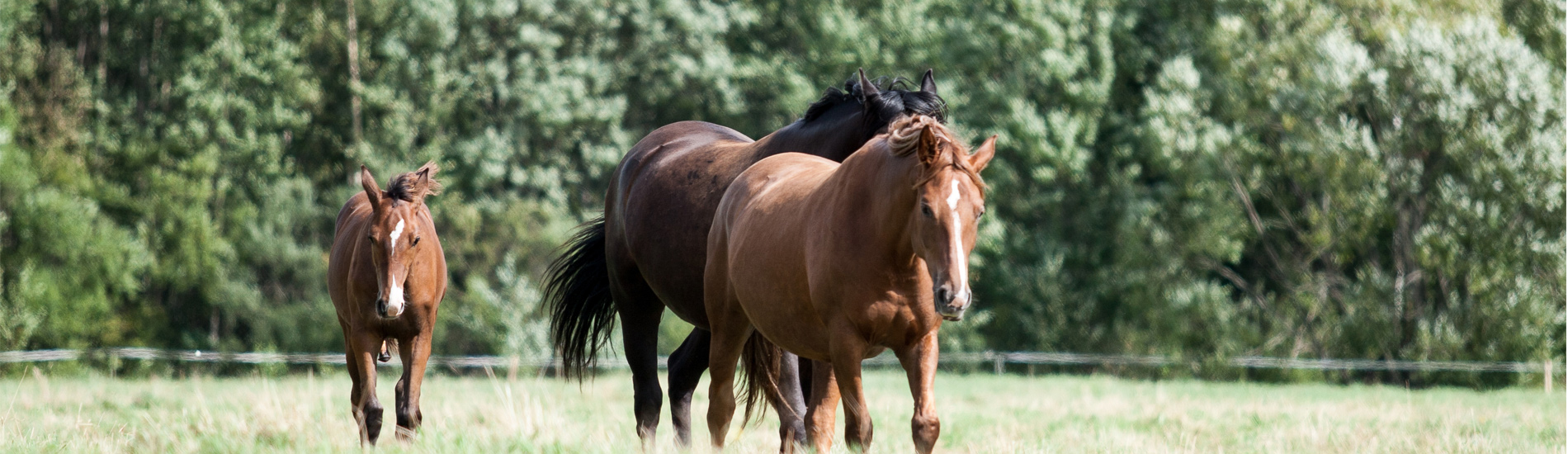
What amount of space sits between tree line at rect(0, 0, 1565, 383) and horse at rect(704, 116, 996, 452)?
17.3 metres

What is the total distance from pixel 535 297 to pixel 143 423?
17.0 meters

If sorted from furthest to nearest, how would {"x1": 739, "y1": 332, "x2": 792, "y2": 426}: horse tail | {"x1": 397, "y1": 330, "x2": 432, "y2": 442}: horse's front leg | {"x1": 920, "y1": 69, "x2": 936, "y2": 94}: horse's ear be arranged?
1. {"x1": 397, "y1": 330, "x2": 432, "y2": 442}: horse's front leg
2. {"x1": 920, "y1": 69, "x2": 936, "y2": 94}: horse's ear
3. {"x1": 739, "y1": 332, "x2": 792, "y2": 426}: horse tail

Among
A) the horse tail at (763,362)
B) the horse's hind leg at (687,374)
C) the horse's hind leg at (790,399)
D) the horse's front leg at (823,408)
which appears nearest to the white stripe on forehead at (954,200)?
the horse's front leg at (823,408)

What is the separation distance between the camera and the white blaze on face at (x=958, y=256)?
12.2 feet

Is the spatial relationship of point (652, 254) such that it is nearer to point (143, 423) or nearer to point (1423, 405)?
point (143, 423)

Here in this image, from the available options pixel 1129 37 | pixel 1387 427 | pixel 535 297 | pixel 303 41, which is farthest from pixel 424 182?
pixel 1129 37

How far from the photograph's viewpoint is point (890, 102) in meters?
5.52

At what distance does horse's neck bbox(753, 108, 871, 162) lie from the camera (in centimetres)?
587

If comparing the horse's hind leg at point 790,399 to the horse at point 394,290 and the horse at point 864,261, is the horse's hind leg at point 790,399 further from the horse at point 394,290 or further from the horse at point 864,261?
the horse at point 394,290

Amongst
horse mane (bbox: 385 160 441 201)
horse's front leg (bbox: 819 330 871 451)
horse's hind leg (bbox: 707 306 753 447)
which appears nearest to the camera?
horse's front leg (bbox: 819 330 871 451)

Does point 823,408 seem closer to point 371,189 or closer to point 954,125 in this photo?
point 371,189

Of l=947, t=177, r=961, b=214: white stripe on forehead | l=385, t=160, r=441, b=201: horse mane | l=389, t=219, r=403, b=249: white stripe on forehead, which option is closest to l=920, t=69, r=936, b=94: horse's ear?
l=947, t=177, r=961, b=214: white stripe on forehead

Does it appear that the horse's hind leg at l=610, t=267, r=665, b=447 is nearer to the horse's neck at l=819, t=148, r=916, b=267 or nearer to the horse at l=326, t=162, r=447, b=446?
the horse at l=326, t=162, r=447, b=446

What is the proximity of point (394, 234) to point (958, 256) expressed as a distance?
12.4 ft
